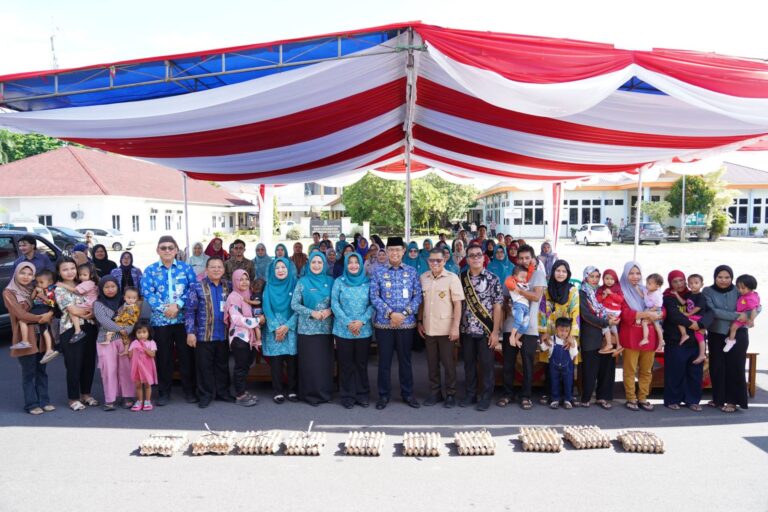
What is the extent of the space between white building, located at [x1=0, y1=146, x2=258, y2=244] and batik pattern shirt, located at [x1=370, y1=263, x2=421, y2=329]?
81.2ft

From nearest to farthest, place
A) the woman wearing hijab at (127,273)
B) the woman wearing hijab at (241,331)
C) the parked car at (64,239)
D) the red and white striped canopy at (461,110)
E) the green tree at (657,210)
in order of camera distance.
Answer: the red and white striped canopy at (461,110), the woman wearing hijab at (241,331), the woman wearing hijab at (127,273), the parked car at (64,239), the green tree at (657,210)

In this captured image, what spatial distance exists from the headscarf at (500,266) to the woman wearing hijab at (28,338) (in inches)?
204

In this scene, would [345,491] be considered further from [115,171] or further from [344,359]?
[115,171]

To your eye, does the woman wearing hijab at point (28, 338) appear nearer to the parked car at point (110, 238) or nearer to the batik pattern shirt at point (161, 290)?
the batik pattern shirt at point (161, 290)

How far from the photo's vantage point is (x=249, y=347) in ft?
15.9

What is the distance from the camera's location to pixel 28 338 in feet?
14.5

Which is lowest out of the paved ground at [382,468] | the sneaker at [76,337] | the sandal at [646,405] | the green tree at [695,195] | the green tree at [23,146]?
the paved ground at [382,468]

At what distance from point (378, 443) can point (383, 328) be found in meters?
1.18

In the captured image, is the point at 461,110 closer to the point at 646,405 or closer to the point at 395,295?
the point at 395,295

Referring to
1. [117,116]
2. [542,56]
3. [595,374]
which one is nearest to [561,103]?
[542,56]

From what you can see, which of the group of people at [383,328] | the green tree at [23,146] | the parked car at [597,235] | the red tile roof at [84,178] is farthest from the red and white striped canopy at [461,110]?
the green tree at [23,146]

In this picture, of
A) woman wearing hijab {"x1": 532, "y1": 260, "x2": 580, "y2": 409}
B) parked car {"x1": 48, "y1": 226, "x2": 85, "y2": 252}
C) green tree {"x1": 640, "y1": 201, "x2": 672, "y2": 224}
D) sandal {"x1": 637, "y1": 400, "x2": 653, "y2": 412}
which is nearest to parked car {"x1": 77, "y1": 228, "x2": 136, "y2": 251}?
parked car {"x1": 48, "y1": 226, "x2": 85, "y2": 252}

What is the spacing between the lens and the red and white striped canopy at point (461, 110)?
13.2 feet

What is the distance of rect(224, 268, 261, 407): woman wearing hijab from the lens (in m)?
4.78
